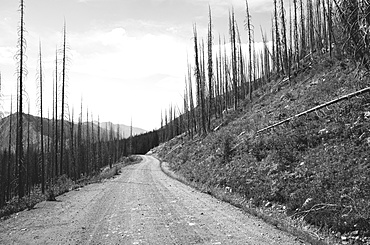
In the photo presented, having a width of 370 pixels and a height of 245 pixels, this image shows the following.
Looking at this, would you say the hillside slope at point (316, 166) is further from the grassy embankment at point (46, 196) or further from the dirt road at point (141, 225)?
the grassy embankment at point (46, 196)

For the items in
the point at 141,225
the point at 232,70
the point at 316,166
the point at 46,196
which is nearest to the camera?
the point at 141,225

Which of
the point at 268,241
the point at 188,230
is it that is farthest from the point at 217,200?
the point at 268,241

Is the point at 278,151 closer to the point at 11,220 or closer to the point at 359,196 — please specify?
the point at 359,196

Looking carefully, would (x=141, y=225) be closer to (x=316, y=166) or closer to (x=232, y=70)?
(x=316, y=166)

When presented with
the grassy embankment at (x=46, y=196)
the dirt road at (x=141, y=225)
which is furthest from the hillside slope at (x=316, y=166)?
the grassy embankment at (x=46, y=196)

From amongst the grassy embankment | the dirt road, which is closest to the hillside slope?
the dirt road

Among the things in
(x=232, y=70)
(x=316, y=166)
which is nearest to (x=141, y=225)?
(x=316, y=166)

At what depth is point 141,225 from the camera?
7.72m

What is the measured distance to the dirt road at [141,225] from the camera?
645cm

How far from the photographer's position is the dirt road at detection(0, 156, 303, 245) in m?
6.45

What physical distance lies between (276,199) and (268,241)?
11.0ft

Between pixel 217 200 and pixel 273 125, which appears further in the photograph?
pixel 273 125

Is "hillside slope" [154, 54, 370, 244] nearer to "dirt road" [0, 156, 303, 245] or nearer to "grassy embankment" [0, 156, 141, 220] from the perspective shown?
"dirt road" [0, 156, 303, 245]

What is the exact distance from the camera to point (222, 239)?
6285 millimetres
